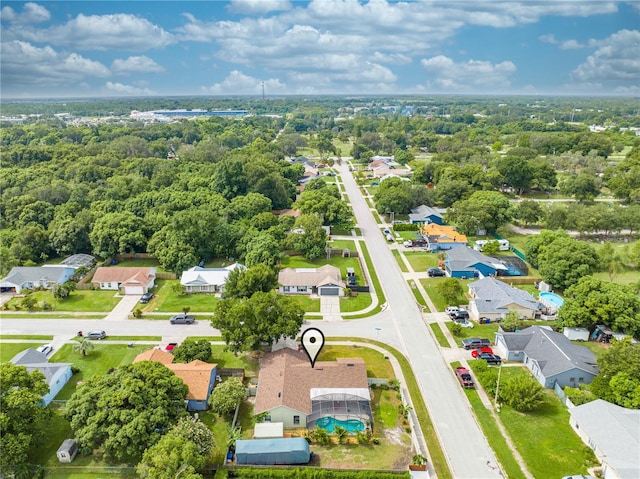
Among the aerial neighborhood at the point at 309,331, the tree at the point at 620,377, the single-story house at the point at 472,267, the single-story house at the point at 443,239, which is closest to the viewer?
the aerial neighborhood at the point at 309,331

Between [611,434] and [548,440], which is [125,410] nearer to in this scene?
[548,440]

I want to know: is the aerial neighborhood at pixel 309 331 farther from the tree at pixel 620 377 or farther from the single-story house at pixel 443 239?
the single-story house at pixel 443 239

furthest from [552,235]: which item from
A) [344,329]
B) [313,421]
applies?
[313,421]

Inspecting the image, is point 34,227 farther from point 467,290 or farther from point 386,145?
point 386,145

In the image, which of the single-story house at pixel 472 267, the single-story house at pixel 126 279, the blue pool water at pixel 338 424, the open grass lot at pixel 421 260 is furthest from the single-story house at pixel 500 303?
the single-story house at pixel 126 279

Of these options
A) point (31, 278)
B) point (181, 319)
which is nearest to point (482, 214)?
point (181, 319)

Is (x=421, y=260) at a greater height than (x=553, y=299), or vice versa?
(x=553, y=299)
